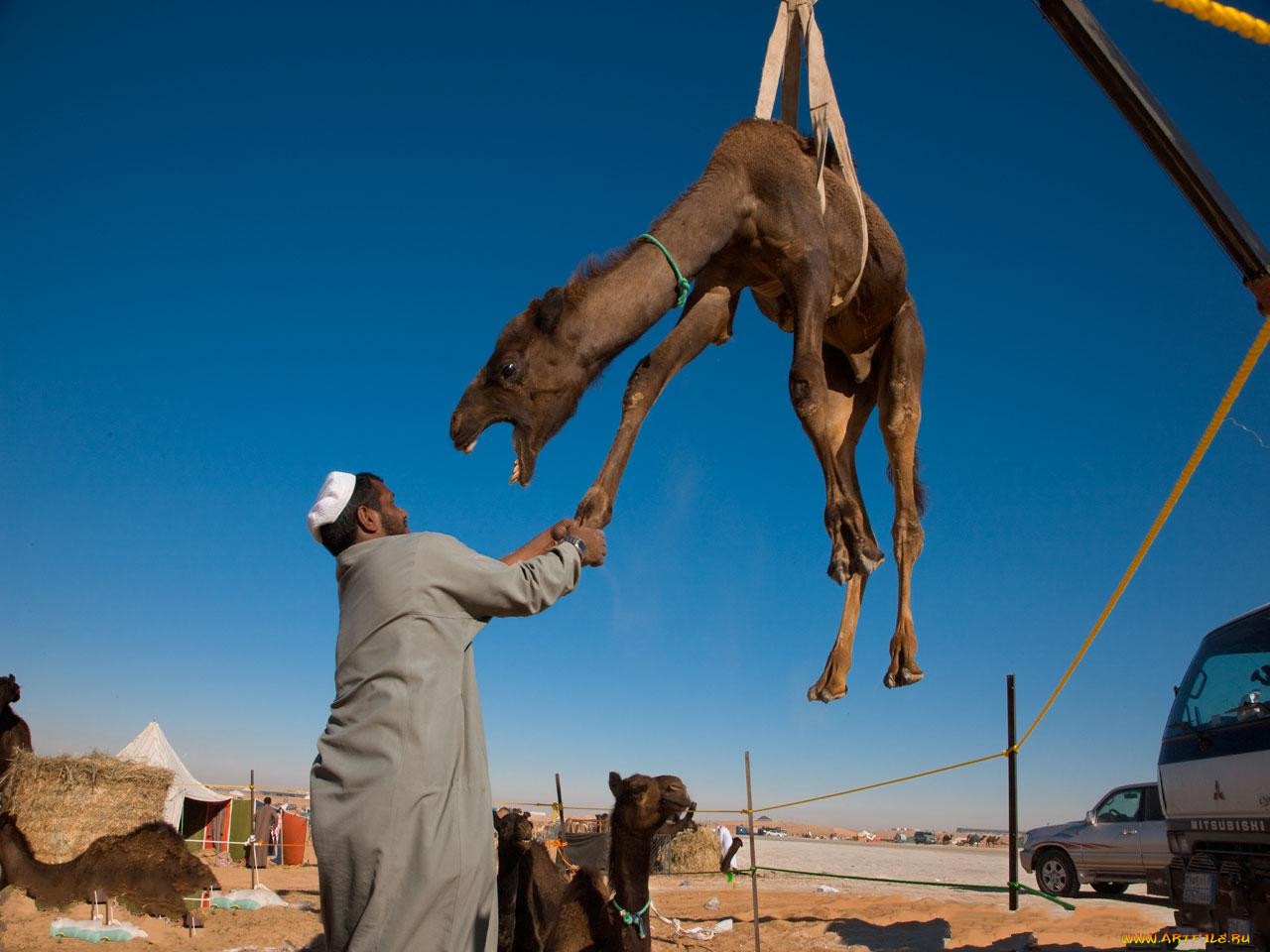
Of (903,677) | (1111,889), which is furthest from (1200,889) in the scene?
(1111,889)

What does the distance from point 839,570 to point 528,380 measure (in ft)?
5.06

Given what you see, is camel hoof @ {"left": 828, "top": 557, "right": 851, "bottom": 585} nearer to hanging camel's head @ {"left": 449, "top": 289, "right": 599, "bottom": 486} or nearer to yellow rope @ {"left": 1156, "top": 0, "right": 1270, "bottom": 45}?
hanging camel's head @ {"left": 449, "top": 289, "right": 599, "bottom": 486}

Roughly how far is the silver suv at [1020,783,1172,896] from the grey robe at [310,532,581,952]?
1619cm

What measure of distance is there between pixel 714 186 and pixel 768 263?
1.64 ft

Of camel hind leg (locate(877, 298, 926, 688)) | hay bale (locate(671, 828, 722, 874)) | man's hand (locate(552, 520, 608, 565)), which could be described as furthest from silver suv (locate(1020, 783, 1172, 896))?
man's hand (locate(552, 520, 608, 565))

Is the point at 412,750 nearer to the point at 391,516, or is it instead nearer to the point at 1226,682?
the point at 391,516

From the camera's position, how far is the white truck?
25.4ft

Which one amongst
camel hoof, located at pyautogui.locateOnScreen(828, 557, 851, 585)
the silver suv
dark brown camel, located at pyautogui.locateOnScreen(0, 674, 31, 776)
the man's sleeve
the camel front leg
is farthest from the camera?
the silver suv

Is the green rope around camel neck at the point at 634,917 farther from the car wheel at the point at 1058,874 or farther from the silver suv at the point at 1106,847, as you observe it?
the car wheel at the point at 1058,874

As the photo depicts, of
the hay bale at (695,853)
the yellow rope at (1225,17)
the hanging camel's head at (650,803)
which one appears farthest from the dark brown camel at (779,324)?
the hay bale at (695,853)

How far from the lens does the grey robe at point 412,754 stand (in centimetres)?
245

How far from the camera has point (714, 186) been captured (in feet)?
15.4

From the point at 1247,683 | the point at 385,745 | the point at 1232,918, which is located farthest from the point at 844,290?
the point at 1232,918

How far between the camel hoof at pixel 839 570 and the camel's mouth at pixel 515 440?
1.34 meters
